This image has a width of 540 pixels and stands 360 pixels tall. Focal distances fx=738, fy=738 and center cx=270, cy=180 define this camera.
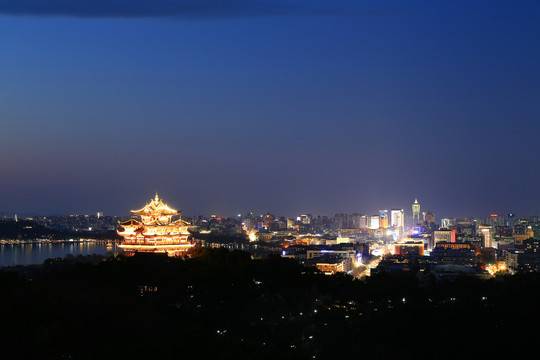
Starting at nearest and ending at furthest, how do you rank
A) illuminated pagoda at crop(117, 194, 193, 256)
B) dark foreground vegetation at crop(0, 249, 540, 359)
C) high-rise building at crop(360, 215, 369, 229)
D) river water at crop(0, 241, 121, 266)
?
dark foreground vegetation at crop(0, 249, 540, 359), illuminated pagoda at crop(117, 194, 193, 256), river water at crop(0, 241, 121, 266), high-rise building at crop(360, 215, 369, 229)

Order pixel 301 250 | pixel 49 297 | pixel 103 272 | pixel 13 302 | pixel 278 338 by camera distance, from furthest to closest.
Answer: pixel 301 250
pixel 103 272
pixel 278 338
pixel 49 297
pixel 13 302

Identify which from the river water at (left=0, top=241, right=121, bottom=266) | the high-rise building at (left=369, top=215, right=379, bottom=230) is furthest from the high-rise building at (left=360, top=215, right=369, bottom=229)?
the river water at (left=0, top=241, right=121, bottom=266)

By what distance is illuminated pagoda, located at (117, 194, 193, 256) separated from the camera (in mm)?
32281

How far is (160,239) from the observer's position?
32375mm

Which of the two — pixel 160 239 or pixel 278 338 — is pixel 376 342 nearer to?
pixel 278 338

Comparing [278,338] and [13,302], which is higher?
[13,302]

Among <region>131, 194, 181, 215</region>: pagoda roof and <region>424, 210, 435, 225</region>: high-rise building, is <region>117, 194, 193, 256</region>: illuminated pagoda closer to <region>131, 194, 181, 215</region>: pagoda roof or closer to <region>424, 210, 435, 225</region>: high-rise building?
<region>131, 194, 181, 215</region>: pagoda roof

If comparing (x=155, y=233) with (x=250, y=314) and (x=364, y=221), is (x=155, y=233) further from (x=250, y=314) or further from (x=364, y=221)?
(x=364, y=221)

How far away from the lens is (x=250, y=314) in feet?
57.4

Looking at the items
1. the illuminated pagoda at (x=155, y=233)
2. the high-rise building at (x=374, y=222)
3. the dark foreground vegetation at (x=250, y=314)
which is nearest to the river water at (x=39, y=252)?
the illuminated pagoda at (x=155, y=233)

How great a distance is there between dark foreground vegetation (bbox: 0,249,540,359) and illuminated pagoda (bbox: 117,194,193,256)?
1044 cm

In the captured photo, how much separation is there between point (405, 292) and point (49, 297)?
9994 mm

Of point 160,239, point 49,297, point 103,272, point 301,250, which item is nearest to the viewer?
point 49,297

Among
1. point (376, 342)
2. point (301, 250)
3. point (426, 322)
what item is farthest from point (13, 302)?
point (301, 250)
